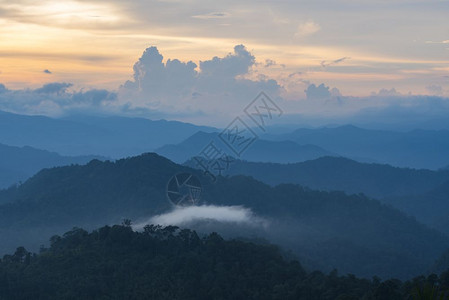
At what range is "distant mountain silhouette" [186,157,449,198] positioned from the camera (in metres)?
183

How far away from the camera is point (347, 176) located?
Result: 191 meters

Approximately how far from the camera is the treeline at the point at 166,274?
4709 cm

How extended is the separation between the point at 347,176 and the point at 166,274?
147m

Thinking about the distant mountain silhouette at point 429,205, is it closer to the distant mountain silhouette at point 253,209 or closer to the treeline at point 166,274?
the distant mountain silhouette at point 253,209

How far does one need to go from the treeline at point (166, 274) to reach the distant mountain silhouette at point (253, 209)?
36.4 meters

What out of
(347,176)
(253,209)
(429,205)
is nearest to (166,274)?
(253,209)

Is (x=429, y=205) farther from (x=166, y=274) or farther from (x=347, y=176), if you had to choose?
(x=166, y=274)

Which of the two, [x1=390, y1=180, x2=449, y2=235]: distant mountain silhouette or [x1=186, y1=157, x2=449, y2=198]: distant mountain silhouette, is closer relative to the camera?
[x1=390, y1=180, x2=449, y2=235]: distant mountain silhouette

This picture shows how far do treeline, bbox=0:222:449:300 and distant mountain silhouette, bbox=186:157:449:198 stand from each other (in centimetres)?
12741

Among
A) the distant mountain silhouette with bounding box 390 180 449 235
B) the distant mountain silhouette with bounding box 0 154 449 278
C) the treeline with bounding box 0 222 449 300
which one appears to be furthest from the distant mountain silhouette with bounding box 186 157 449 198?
the treeline with bounding box 0 222 449 300

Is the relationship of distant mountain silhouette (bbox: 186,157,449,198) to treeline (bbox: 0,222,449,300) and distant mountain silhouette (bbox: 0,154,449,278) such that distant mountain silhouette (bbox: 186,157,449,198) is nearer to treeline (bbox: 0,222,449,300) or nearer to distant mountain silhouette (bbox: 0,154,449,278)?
distant mountain silhouette (bbox: 0,154,449,278)

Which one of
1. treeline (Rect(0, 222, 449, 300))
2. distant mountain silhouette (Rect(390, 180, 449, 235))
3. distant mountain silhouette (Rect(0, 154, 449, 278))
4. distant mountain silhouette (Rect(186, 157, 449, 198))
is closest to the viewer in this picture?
treeline (Rect(0, 222, 449, 300))

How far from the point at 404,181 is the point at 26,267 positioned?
508 ft

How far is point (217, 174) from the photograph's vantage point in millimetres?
136875
